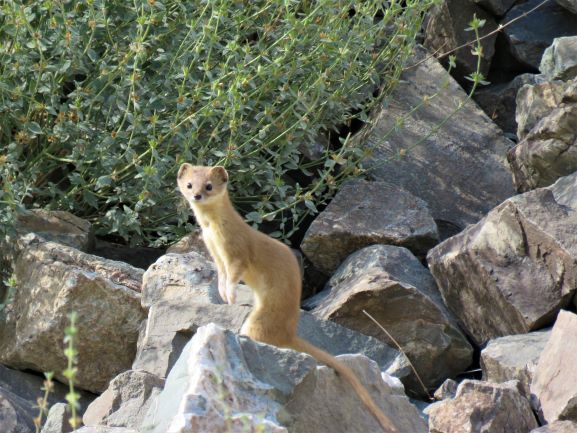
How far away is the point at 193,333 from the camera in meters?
6.34

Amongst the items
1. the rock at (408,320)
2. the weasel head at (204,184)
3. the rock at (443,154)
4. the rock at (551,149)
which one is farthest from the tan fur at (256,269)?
the rock at (551,149)

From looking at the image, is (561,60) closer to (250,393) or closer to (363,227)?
(363,227)

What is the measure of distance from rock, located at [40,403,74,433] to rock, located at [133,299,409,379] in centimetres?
58

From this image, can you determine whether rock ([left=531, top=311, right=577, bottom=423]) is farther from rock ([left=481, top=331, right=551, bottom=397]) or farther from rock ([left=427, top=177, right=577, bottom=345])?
rock ([left=427, top=177, right=577, bottom=345])

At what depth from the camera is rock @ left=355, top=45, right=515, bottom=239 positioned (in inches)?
345

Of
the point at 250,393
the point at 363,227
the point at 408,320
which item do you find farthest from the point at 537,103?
the point at 250,393

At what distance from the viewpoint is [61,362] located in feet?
22.6

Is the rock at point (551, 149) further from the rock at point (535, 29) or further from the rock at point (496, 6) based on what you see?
the rock at point (496, 6)

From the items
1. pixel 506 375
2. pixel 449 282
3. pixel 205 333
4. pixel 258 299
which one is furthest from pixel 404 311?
pixel 205 333

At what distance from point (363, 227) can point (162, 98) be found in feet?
5.05

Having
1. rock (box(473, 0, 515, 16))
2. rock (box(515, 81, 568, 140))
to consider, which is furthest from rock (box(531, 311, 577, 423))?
rock (box(473, 0, 515, 16))

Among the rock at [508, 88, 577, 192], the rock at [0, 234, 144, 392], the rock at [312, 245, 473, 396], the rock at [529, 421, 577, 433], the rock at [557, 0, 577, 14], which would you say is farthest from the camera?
the rock at [557, 0, 577, 14]

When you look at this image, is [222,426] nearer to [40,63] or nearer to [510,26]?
[40,63]

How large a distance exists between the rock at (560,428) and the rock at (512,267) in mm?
1510
